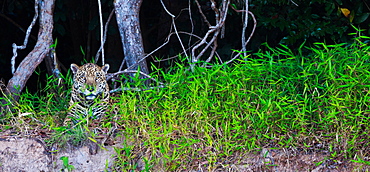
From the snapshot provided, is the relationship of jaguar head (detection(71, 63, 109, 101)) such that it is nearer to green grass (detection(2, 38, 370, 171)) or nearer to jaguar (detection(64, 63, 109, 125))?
jaguar (detection(64, 63, 109, 125))

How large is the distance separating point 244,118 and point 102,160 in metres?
1.23

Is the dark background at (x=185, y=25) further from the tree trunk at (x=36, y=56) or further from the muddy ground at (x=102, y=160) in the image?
the muddy ground at (x=102, y=160)

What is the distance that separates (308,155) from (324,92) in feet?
2.06

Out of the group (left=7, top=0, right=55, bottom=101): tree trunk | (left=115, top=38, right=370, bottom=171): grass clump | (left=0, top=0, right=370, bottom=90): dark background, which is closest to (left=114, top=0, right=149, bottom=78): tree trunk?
(left=0, top=0, right=370, bottom=90): dark background

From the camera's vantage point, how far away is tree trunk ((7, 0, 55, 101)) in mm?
5160

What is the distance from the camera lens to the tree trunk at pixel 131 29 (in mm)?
5367

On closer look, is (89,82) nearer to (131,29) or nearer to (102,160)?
(102,160)

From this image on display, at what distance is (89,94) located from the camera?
456 cm

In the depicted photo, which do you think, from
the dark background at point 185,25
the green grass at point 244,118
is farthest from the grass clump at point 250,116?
the dark background at point 185,25

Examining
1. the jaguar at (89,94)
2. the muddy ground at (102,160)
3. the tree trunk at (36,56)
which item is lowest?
the muddy ground at (102,160)

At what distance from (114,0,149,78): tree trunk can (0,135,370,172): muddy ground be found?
3.95 feet

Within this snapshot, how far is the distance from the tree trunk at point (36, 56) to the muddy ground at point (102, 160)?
28.5 inches

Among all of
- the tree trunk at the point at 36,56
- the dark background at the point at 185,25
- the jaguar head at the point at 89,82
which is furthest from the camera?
the dark background at the point at 185,25

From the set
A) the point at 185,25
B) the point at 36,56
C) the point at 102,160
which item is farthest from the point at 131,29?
the point at 185,25
